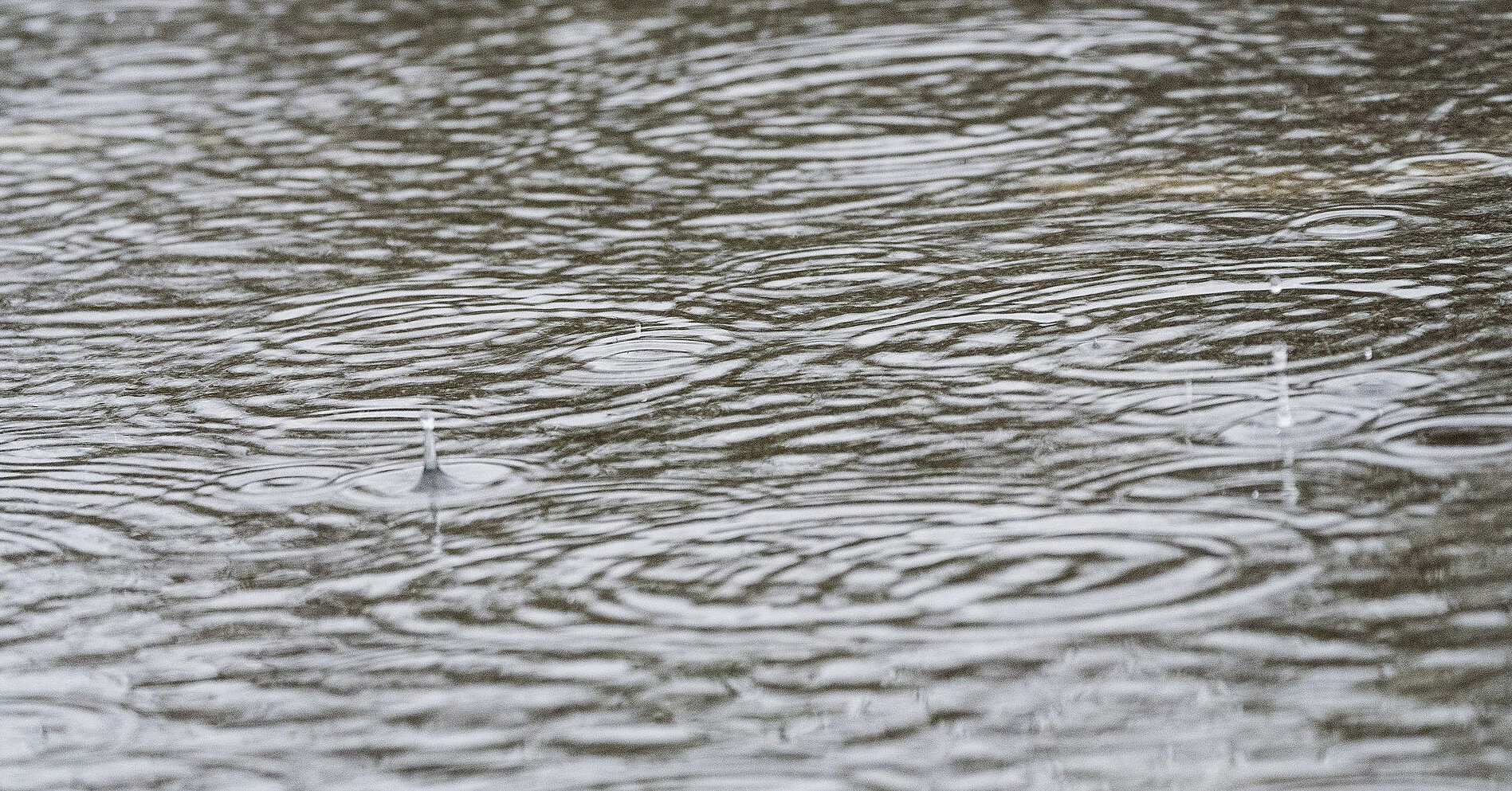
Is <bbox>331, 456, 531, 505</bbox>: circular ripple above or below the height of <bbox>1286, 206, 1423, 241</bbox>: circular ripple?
above

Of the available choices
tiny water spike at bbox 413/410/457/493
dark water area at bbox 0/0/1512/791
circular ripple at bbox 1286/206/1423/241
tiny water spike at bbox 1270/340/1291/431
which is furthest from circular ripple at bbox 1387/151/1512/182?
tiny water spike at bbox 413/410/457/493

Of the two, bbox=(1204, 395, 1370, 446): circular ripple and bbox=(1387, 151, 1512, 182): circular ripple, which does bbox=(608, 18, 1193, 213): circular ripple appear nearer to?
bbox=(1387, 151, 1512, 182): circular ripple

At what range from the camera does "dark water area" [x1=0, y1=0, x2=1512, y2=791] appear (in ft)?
9.31

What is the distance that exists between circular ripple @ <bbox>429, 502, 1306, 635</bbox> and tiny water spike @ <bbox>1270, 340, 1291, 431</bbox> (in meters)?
0.49

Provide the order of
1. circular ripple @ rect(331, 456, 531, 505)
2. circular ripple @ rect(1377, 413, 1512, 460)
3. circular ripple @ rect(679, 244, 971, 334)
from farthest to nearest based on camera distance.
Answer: circular ripple @ rect(679, 244, 971, 334) → circular ripple @ rect(331, 456, 531, 505) → circular ripple @ rect(1377, 413, 1512, 460)

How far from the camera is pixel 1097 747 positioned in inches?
105

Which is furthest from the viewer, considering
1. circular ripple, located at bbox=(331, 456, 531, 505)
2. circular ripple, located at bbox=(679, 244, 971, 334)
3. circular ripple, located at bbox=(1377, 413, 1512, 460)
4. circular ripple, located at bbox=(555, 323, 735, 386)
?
circular ripple, located at bbox=(679, 244, 971, 334)

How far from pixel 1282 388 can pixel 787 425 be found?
93 centimetres

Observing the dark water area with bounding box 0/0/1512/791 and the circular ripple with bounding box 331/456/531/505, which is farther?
the circular ripple with bounding box 331/456/531/505

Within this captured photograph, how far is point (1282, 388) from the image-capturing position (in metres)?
3.94

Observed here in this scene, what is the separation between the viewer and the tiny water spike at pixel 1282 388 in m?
3.78

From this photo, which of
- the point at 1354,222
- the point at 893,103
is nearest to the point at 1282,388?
the point at 1354,222

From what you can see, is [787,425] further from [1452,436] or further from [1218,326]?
[1452,436]

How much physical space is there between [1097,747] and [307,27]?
706 cm
